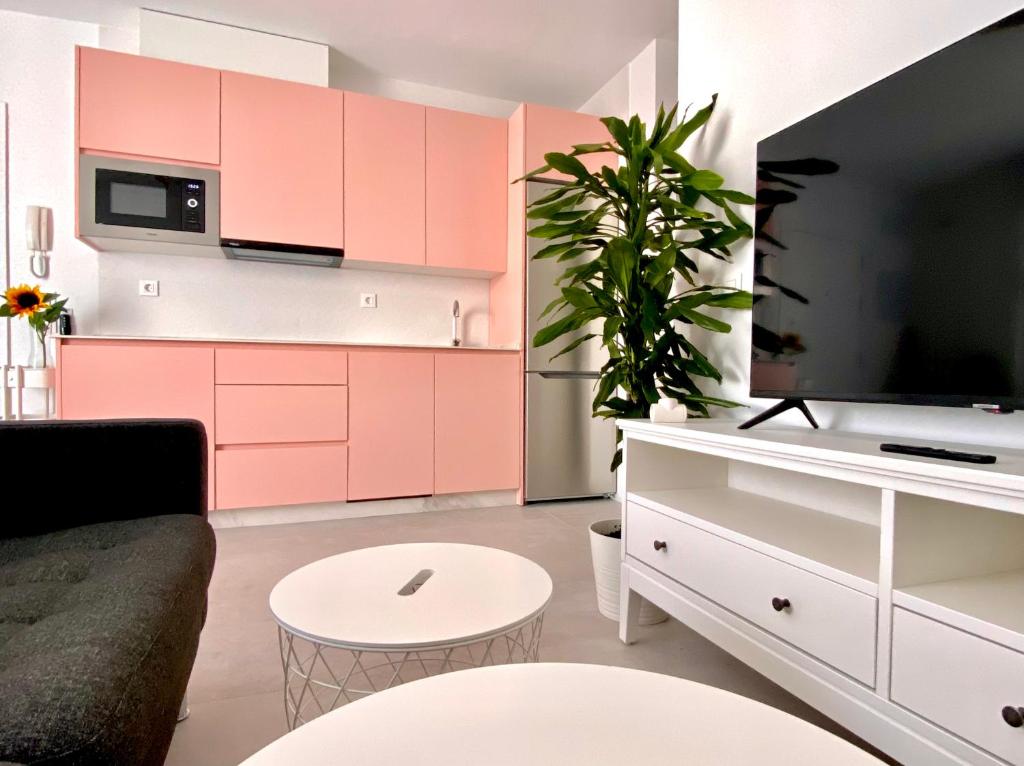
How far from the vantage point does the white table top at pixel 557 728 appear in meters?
0.52

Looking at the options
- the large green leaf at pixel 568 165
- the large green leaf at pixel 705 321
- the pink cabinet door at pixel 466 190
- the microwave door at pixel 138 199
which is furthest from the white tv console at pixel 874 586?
the microwave door at pixel 138 199

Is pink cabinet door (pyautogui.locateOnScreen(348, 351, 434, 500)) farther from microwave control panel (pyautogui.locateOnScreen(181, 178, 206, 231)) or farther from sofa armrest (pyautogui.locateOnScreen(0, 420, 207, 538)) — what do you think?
sofa armrest (pyautogui.locateOnScreen(0, 420, 207, 538))

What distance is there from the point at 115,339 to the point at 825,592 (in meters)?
2.99

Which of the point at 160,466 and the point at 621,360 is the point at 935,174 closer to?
the point at 621,360

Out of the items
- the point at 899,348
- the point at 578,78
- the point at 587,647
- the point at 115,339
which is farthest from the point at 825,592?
the point at 578,78

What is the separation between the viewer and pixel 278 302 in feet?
11.2

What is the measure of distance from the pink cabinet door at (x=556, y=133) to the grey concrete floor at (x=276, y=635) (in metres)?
2.15

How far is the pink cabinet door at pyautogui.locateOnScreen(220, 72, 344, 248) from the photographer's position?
9.82 ft

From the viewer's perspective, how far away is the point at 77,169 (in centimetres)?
275

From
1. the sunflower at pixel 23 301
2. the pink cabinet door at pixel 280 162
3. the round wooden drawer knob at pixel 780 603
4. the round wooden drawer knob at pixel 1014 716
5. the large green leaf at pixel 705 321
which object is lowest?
the round wooden drawer knob at pixel 780 603

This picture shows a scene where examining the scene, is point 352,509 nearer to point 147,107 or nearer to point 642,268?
point 642,268

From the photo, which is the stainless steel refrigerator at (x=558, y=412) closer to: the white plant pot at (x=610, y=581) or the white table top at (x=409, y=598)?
the white plant pot at (x=610, y=581)

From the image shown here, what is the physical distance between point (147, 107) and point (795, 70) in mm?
2995

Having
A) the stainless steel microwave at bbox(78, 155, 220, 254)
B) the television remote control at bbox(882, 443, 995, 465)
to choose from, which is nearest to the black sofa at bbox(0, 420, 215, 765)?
the television remote control at bbox(882, 443, 995, 465)
